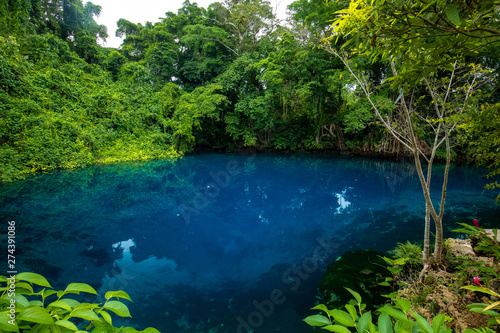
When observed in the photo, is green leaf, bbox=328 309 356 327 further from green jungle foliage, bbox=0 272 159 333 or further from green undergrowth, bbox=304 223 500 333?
green undergrowth, bbox=304 223 500 333

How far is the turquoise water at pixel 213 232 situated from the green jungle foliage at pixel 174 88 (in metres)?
3.22

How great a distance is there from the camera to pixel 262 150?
58.6 ft

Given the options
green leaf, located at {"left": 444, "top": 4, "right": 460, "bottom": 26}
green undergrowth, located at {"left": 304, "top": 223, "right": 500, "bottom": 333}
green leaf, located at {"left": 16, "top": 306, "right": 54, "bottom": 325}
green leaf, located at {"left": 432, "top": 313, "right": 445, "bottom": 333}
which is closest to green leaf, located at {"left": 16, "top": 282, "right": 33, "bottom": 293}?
green leaf, located at {"left": 16, "top": 306, "right": 54, "bottom": 325}

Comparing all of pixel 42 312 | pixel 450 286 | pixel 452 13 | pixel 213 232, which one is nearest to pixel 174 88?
pixel 213 232

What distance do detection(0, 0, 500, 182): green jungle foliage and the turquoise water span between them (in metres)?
3.22

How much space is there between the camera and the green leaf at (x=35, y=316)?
55 cm

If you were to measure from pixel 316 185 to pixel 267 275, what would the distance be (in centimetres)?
569

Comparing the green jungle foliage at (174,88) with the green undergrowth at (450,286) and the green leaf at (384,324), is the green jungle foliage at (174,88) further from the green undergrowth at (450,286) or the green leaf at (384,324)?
the green leaf at (384,324)

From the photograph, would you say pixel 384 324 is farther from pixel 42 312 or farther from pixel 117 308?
pixel 42 312

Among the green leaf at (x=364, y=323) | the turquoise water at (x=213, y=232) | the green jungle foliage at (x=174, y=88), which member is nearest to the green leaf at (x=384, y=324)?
the green leaf at (x=364, y=323)

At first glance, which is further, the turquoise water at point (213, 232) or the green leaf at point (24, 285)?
the turquoise water at point (213, 232)

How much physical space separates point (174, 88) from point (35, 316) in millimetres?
18569

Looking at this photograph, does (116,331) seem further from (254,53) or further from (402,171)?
(254,53)

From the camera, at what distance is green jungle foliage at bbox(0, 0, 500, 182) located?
10.6m
